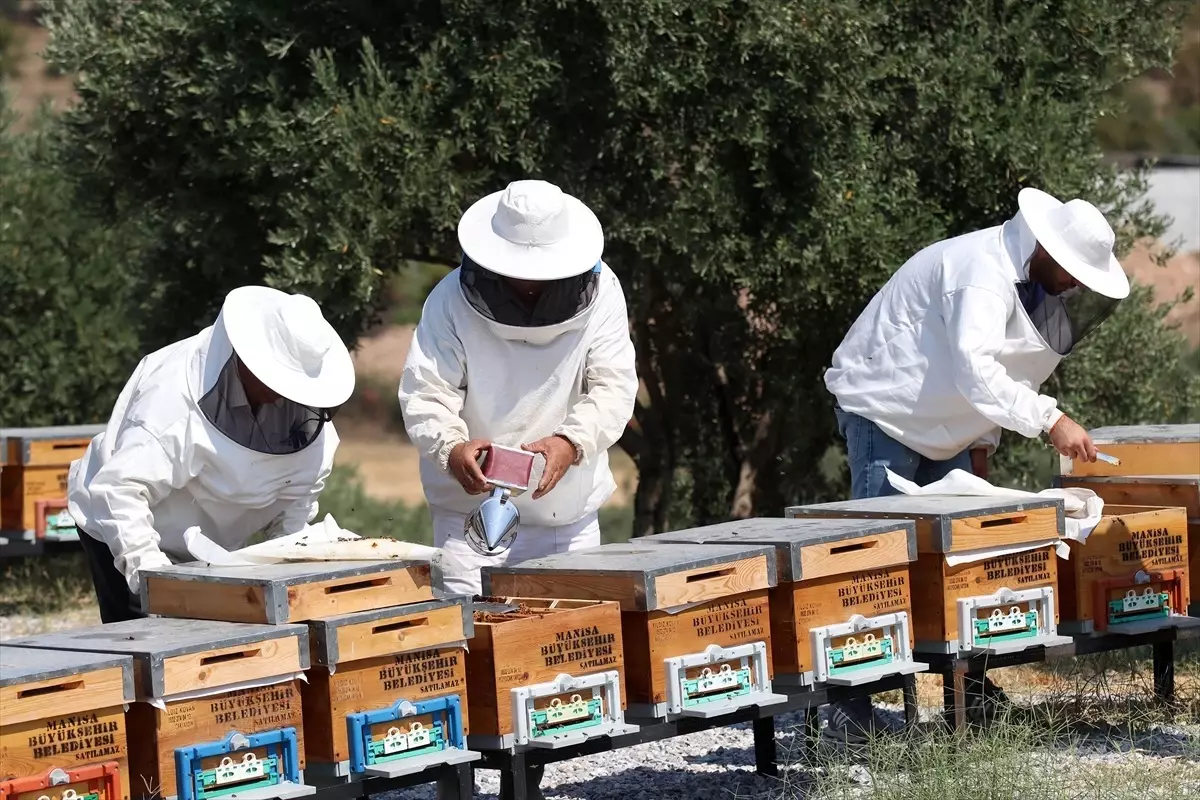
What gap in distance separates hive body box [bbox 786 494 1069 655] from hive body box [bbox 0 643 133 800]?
241cm

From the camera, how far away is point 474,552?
5.22 metres

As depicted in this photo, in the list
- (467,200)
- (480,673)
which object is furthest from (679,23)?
(480,673)

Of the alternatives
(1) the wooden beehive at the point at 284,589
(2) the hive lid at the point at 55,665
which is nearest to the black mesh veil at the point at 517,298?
(1) the wooden beehive at the point at 284,589

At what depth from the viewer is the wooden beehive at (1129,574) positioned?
539 cm

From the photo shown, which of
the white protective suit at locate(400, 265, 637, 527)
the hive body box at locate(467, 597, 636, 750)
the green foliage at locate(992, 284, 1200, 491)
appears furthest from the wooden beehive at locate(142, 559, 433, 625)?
the green foliage at locate(992, 284, 1200, 491)

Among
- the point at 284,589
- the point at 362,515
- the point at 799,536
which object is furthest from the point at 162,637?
the point at 362,515

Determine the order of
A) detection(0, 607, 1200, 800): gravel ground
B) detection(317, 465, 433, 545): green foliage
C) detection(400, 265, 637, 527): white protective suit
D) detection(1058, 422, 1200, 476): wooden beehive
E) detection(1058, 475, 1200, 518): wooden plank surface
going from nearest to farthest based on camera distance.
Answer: detection(400, 265, 637, 527): white protective suit → detection(0, 607, 1200, 800): gravel ground → detection(1058, 475, 1200, 518): wooden plank surface → detection(1058, 422, 1200, 476): wooden beehive → detection(317, 465, 433, 545): green foliage

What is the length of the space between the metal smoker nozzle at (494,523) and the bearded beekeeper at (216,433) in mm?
510

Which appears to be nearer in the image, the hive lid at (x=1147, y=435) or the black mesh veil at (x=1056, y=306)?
the black mesh veil at (x=1056, y=306)

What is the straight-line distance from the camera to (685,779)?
19.4 ft

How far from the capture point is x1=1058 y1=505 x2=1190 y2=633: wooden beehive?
5387mm

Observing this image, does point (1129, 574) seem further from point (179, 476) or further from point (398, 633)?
point (179, 476)

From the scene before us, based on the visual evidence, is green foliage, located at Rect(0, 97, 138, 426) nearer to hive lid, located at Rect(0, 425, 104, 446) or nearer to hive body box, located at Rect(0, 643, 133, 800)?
hive lid, located at Rect(0, 425, 104, 446)

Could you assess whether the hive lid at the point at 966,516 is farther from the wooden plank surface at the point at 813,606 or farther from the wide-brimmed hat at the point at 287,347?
the wide-brimmed hat at the point at 287,347
